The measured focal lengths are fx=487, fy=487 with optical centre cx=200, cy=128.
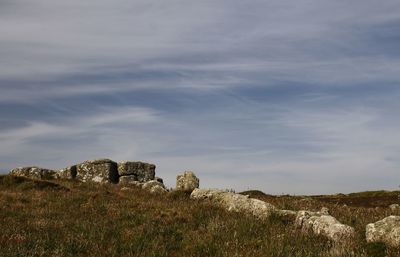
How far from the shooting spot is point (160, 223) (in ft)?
45.3

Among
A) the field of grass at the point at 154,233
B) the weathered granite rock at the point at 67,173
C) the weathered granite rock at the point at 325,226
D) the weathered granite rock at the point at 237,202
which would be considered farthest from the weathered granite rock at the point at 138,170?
the weathered granite rock at the point at 325,226

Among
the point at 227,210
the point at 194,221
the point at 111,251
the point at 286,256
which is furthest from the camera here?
the point at 227,210

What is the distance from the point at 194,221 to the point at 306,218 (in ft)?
10.8

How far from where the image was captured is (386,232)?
34.2 ft

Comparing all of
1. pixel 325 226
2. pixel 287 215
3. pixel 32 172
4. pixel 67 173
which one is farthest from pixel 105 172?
pixel 325 226

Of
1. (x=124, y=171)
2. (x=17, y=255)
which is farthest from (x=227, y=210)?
(x=124, y=171)

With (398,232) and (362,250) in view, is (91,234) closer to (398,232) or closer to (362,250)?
(362,250)

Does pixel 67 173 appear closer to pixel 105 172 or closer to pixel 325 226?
pixel 105 172

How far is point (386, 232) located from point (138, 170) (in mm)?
31958

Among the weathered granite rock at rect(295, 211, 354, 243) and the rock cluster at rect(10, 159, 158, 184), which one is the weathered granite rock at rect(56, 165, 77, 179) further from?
the weathered granite rock at rect(295, 211, 354, 243)

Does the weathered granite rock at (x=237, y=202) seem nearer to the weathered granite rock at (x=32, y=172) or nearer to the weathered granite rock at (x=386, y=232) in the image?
the weathered granite rock at (x=386, y=232)

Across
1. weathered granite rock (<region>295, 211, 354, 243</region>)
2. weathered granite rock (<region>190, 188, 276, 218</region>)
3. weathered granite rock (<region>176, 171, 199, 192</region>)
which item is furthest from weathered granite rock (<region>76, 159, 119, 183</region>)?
weathered granite rock (<region>295, 211, 354, 243</region>)

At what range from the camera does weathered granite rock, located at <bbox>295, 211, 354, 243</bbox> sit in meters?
11.2

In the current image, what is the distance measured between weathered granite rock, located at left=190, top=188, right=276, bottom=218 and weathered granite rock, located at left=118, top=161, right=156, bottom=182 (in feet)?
67.2
